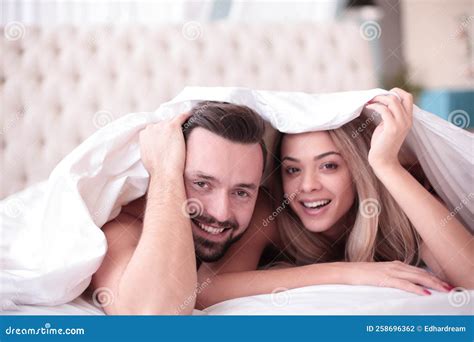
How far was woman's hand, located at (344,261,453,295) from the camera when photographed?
1.02 metres

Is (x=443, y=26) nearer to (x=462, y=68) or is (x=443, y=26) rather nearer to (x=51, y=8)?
(x=462, y=68)

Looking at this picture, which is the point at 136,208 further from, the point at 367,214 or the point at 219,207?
the point at 367,214

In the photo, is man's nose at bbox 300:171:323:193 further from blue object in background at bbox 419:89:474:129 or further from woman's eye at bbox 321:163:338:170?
blue object in background at bbox 419:89:474:129

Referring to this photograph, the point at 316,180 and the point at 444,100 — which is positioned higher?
the point at 316,180

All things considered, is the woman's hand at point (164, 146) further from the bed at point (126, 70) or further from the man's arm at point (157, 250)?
the bed at point (126, 70)

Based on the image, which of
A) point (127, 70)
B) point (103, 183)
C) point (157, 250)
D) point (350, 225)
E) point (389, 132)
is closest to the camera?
point (157, 250)

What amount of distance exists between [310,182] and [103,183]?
485mm

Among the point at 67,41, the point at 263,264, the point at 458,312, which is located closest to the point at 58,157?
the point at 67,41

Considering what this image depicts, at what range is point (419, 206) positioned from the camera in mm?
1079

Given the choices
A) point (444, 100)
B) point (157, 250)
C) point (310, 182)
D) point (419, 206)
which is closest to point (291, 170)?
point (310, 182)

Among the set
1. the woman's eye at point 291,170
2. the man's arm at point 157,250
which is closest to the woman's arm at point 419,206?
the woman's eye at point 291,170

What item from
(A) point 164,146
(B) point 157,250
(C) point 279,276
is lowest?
(C) point 279,276

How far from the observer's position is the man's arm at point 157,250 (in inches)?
36.1

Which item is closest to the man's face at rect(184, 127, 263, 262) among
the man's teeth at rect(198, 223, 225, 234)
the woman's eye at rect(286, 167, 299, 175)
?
the man's teeth at rect(198, 223, 225, 234)
